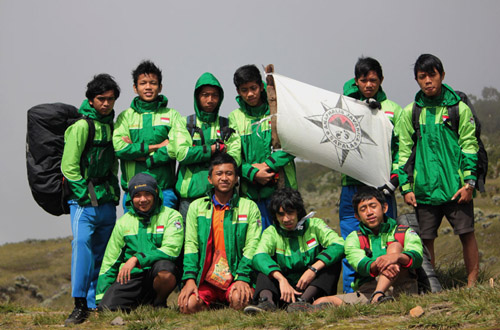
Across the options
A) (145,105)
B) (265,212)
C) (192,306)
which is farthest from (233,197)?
(145,105)

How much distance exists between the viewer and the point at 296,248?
6656 mm

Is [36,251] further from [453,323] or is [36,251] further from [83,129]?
[453,323]

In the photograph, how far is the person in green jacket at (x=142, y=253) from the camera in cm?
671

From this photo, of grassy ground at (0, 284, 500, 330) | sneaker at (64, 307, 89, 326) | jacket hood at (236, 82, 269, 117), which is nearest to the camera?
grassy ground at (0, 284, 500, 330)

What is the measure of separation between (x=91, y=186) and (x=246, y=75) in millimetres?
2633

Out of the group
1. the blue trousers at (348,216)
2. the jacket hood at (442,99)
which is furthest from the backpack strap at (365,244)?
the jacket hood at (442,99)

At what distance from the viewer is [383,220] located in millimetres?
6574

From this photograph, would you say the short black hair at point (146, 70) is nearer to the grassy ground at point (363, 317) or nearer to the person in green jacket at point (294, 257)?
the person in green jacket at point (294, 257)

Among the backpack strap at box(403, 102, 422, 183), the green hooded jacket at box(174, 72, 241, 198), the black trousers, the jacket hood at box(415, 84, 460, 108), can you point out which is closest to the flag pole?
the green hooded jacket at box(174, 72, 241, 198)

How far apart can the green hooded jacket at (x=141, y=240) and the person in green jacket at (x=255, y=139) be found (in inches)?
46.0

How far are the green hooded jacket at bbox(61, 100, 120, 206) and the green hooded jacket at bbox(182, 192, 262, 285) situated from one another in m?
1.24

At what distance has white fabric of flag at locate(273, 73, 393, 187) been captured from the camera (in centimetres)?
725

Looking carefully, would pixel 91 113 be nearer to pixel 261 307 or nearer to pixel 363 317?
pixel 261 307

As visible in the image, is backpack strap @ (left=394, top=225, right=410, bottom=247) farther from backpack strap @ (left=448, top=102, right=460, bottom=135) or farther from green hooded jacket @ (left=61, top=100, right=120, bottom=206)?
green hooded jacket @ (left=61, top=100, right=120, bottom=206)
